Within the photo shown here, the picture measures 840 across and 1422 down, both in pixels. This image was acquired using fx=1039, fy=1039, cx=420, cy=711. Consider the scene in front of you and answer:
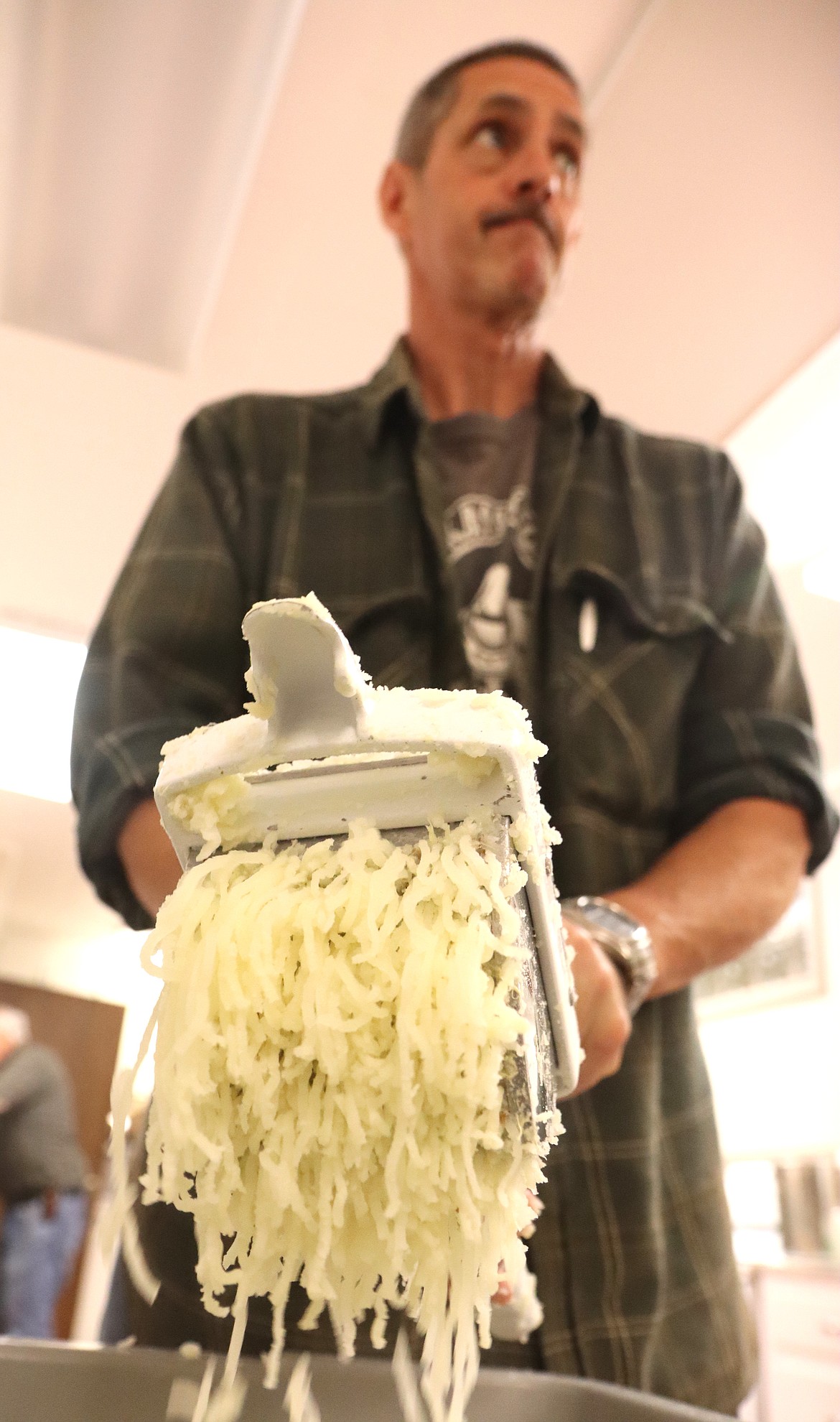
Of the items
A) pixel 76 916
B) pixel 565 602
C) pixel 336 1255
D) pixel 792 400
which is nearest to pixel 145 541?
pixel 565 602

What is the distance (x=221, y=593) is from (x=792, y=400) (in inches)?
Answer: 61.7

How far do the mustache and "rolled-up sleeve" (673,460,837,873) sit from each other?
1.01 feet

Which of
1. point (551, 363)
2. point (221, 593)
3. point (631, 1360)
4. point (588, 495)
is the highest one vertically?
point (551, 363)

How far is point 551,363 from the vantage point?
1.17 metres

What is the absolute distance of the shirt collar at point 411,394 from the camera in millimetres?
1035

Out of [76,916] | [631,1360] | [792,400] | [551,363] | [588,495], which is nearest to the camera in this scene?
[631,1360]

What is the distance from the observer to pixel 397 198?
48.1 inches

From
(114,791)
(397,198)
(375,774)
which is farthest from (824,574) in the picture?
(375,774)

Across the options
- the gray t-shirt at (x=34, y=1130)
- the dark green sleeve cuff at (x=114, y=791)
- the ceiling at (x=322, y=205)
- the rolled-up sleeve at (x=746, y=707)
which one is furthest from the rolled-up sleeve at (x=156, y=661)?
the gray t-shirt at (x=34, y=1130)

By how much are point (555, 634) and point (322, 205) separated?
1.15m

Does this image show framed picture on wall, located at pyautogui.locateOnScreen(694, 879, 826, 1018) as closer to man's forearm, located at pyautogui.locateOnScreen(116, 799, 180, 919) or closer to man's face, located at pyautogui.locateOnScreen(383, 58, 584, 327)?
man's face, located at pyautogui.locateOnScreen(383, 58, 584, 327)

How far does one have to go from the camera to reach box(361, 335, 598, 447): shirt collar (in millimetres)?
1035

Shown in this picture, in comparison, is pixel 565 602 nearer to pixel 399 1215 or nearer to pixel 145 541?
pixel 145 541

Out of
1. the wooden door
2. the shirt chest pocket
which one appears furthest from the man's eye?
the wooden door
